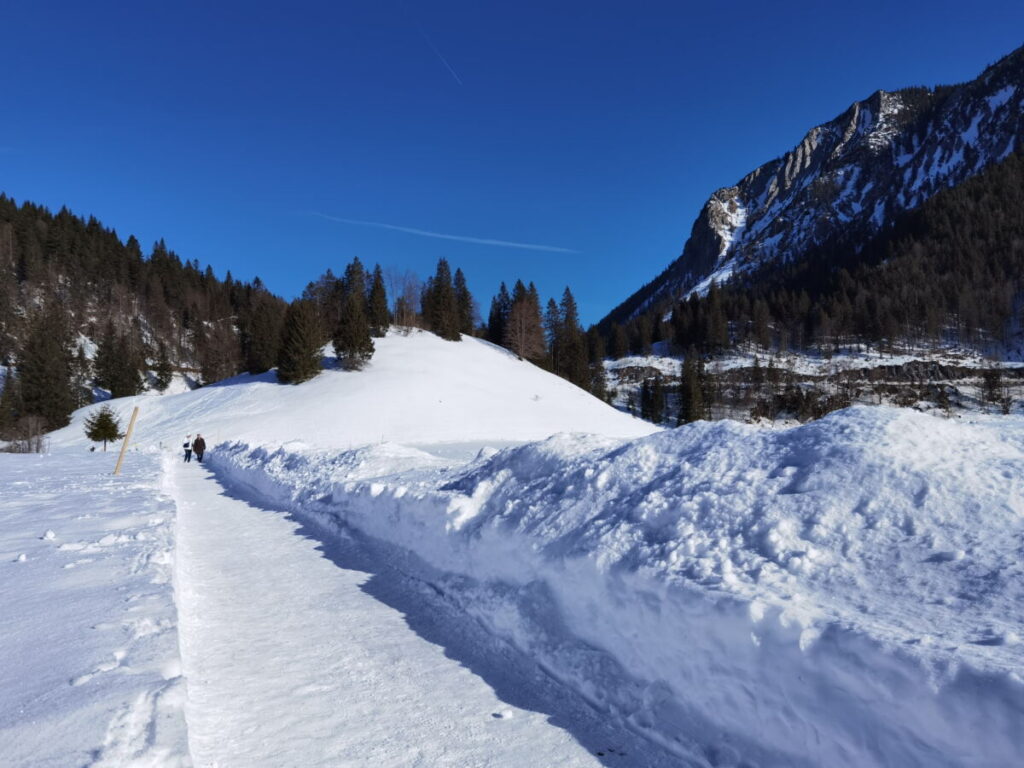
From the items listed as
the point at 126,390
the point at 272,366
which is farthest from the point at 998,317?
the point at 126,390

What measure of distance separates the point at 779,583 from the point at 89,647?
5.71m

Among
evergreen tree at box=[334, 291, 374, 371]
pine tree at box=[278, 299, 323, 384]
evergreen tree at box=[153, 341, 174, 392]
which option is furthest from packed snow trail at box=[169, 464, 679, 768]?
evergreen tree at box=[153, 341, 174, 392]

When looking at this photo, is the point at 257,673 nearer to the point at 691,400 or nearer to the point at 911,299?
the point at 691,400

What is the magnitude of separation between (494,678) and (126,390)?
83.0 metres

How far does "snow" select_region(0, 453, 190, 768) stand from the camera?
288cm

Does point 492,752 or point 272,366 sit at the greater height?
point 272,366

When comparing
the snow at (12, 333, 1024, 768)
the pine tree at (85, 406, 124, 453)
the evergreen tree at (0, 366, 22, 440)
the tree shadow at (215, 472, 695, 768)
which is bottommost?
the tree shadow at (215, 472, 695, 768)

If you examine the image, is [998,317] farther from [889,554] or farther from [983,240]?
→ [889,554]

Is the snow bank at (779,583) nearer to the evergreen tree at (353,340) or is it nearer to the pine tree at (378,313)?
the evergreen tree at (353,340)

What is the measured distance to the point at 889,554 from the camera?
441 cm

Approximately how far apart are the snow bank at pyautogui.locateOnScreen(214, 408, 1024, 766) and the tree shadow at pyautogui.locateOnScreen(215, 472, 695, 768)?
0.15 meters

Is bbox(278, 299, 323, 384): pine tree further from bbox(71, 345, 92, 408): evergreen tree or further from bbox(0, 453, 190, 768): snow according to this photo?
bbox(0, 453, 190, 768): snow

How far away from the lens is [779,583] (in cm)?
431

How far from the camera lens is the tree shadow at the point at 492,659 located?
378cm
